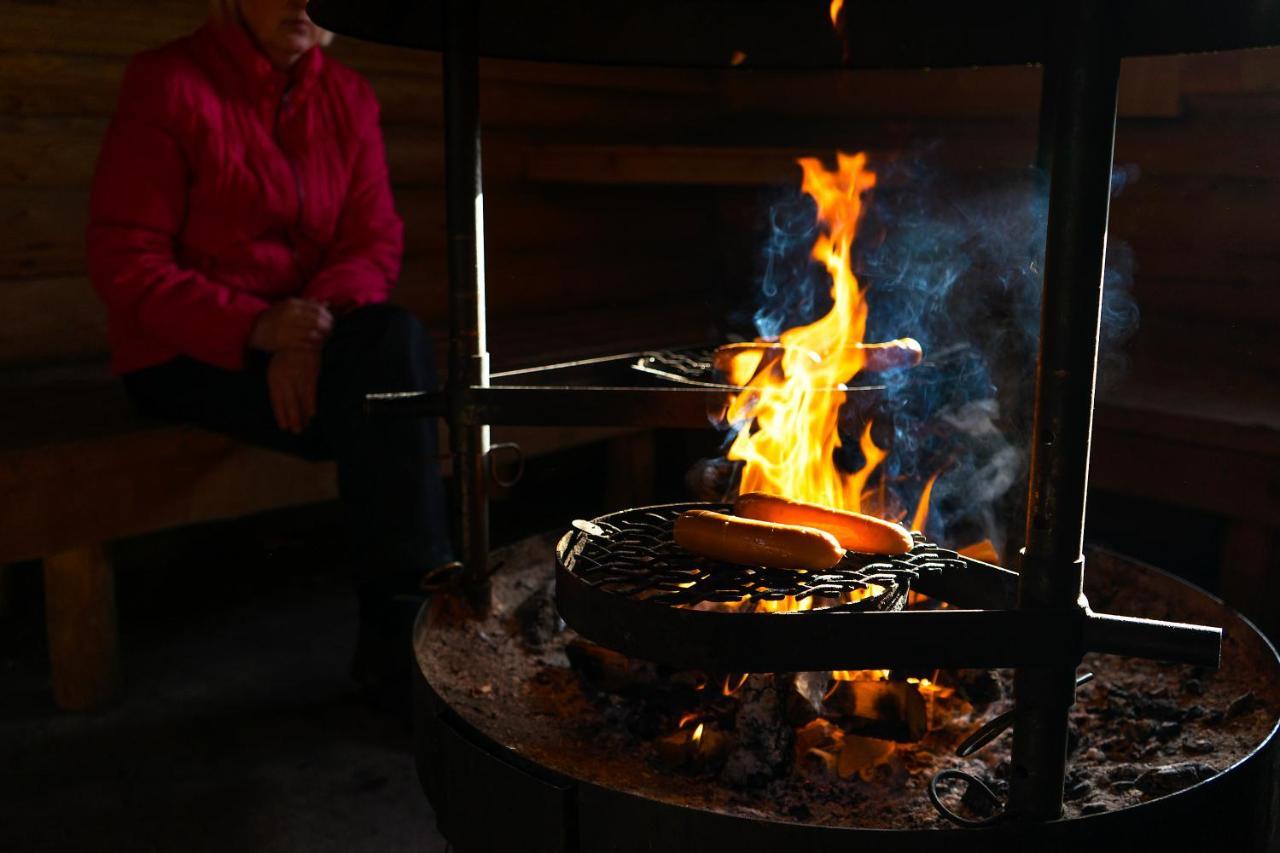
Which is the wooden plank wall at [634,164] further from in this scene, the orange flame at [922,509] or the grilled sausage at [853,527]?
the grilled sausage at [853,527]

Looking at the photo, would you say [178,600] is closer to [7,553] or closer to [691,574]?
[7,553]

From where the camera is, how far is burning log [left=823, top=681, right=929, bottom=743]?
1.61 m

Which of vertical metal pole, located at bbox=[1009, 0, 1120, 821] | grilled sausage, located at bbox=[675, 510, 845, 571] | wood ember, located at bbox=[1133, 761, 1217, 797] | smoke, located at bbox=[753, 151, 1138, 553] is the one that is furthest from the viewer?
smoke, located at bbox=[753, 151, 1138, 553]

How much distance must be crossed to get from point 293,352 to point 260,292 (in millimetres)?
318

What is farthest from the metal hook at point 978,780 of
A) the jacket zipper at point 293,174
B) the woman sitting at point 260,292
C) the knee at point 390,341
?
the jacket zipper at point 293,174

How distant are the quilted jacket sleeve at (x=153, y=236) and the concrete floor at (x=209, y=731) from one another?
0.73 m

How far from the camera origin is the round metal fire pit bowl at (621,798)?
1.21m

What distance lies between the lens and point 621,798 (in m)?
1.27

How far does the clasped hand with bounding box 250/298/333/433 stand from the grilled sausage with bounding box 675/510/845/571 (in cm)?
129

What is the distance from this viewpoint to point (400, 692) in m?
2.49

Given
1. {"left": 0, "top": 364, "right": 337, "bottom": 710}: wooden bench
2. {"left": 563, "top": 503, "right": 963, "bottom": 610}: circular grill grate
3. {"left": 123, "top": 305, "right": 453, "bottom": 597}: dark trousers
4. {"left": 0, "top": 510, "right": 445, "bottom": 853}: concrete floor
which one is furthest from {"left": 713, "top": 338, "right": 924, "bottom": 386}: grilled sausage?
{"left": 0, "top": 364, "right": 337, "bottom": 710}: wooden bench

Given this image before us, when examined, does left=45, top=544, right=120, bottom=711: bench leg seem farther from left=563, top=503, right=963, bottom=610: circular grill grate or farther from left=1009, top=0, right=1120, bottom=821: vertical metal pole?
left=1009, top=0, right=1120, bottom=821: vertical metal pole

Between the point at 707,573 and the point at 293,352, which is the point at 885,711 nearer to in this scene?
the point at 707,573

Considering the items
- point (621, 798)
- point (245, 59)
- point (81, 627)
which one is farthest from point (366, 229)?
point (621, 798)
